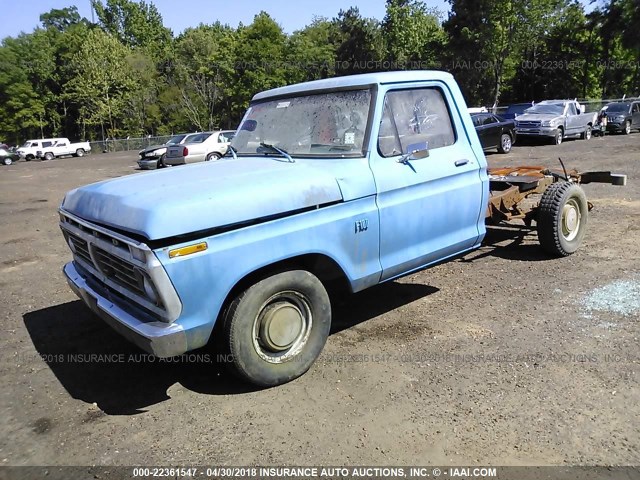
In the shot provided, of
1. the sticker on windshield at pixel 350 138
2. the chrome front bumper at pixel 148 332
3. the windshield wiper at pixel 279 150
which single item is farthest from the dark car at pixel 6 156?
the sticker on windshield at pixel 350 138

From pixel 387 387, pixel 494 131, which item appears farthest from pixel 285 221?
pixel 494 131

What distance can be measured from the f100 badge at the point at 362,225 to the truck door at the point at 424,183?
0.52 ft

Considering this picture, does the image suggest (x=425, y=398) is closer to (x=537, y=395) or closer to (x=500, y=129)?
(x=537, y=395)

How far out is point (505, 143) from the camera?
1938cm

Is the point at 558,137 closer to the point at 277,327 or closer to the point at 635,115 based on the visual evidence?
the point at 635,115

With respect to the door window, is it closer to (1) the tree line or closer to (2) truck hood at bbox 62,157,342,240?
(2) truck hood at bbox 62,157,342,240

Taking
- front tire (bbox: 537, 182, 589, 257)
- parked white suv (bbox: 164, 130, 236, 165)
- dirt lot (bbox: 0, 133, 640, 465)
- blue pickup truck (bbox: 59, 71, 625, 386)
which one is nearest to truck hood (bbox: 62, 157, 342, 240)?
blue pickup truck (bbox: 59, 71, 625, 386)

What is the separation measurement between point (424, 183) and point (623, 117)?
2676cm

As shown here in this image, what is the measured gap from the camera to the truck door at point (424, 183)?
401cm

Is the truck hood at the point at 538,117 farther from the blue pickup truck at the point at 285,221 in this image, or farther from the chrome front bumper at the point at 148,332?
the chrome front bumper at the point at 148,332

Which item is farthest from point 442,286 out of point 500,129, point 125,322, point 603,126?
point 603,126

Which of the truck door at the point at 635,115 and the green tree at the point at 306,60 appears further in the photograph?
the green tree at the point at 306,60

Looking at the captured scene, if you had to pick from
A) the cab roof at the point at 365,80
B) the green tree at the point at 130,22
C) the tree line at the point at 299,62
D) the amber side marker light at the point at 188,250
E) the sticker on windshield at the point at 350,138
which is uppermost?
the green tree at the point at 130,22

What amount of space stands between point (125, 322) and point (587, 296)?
4.28 m
